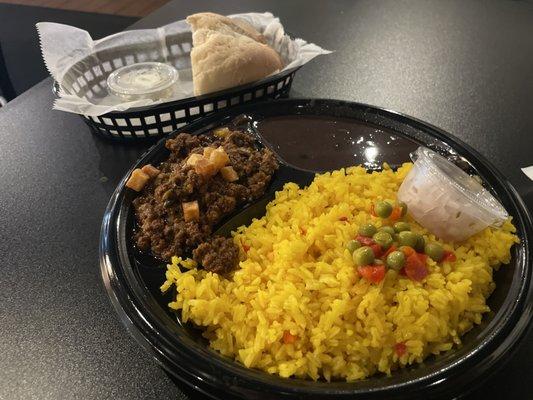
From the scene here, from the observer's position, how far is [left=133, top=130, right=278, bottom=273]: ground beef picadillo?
64.2 inches

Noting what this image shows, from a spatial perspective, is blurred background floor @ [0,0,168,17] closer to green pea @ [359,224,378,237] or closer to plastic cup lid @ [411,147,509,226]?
plastic cup lid @ [411,147,509,226]

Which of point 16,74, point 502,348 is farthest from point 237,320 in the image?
point 16,74

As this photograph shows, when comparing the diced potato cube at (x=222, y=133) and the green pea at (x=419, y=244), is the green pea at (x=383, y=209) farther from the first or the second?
the diced potato cube at (x=222, y=133)

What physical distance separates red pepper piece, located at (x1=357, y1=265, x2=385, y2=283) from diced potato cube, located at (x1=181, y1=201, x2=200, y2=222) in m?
0.65

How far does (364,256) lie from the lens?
1.45 m

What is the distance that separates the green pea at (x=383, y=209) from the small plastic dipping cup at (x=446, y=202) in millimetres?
114

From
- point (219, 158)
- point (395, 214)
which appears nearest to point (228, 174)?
point (219, 158)

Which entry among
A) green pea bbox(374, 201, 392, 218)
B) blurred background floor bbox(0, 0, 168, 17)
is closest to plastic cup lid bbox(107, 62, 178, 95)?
green pea bbox(374, 201, 392, 218)

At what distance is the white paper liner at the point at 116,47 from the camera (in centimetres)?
215

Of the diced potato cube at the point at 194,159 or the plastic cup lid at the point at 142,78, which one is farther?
the plastic cup lid at the point at 142,78

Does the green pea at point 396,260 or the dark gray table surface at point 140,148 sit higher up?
the green pea at point 396,260

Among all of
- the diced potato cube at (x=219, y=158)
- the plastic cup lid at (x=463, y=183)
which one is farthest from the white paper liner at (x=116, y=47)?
the plastic cup lid at (x=463, y=183)

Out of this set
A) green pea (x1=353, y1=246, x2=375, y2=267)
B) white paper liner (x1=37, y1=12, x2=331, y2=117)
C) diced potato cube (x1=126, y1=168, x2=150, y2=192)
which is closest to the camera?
green pea (x1=353, y1=246, x2=375, y2=267)

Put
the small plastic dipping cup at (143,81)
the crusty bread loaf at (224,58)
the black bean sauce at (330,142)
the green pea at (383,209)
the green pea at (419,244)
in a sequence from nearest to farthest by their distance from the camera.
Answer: the green pea at (419,244) < the green pea at (383,209) < the black bean sauce at (330,142) < the crusty bread loaf at (224,58) < the small plastic dipping cup at (143,81)
